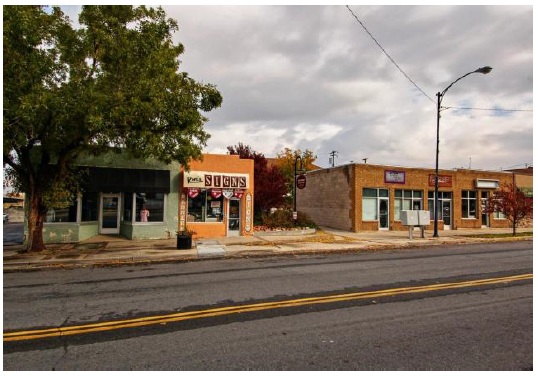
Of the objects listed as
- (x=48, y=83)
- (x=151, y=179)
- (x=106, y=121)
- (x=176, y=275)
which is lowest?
(x=176, y=275)

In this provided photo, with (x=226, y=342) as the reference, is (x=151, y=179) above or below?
above

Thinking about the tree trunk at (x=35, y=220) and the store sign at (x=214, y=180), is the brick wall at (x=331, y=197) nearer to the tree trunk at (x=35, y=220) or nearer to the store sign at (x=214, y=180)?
the store sign at (x=214, y=180)

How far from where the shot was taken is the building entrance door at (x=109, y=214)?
1961 cm

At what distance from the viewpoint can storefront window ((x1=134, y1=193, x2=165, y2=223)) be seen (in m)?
19.2

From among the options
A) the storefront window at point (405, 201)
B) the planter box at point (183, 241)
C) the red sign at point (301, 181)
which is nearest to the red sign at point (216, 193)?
the planter box at point (183, 241)

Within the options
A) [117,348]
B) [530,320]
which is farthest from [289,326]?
[530,320]

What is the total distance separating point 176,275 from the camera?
34.1 ft

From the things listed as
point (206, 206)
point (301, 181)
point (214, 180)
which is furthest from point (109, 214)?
point (301, 181)

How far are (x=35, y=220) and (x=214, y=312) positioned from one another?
11280 mm

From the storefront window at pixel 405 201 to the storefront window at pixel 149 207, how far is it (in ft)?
55.4

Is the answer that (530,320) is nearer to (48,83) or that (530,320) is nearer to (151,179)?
(48,83)

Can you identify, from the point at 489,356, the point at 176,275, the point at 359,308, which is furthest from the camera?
the point at 176,275

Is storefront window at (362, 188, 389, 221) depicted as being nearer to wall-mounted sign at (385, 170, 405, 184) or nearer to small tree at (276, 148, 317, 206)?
wall-mounted sign at (385, 170, 405, 184)
